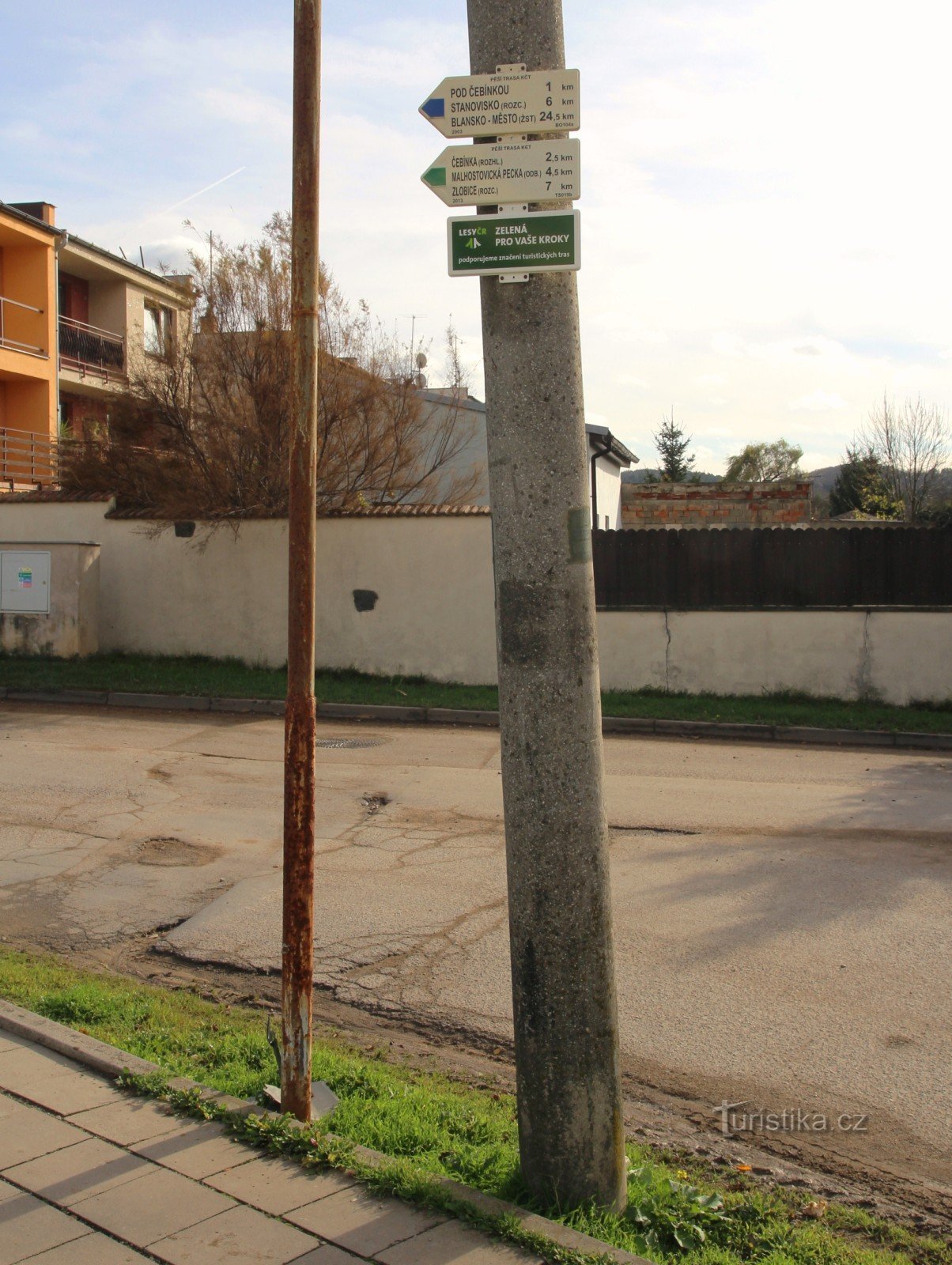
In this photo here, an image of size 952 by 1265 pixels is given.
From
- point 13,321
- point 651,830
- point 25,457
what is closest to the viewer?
point 651,830

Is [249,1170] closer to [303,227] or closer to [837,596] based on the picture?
[303,227]

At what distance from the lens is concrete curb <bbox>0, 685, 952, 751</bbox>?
1316 centimetres

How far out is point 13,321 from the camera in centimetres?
2934

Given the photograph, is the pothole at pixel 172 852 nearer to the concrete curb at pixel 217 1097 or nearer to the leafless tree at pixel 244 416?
the concrete curb at pixel 217 1097

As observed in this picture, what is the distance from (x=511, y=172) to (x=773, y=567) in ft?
42.7

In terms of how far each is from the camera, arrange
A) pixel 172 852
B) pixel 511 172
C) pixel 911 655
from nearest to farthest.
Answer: pixel 511 172 → pixel 172 852 → pixel 911 655

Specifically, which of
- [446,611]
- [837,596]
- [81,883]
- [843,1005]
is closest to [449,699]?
[446,611]

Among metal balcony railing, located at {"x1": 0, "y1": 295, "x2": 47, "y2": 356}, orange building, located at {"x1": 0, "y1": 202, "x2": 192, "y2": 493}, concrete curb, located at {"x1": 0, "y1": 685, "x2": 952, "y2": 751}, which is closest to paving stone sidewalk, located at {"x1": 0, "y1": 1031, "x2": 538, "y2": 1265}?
concrete curb, located at {"x1": 0, "y1": 685, "x2": 952, "y2": 751}

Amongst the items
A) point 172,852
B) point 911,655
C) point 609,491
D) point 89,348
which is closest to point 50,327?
point 89,348

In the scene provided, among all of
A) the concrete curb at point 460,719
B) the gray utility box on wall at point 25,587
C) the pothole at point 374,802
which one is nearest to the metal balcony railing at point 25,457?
the gray utility box on wall at point 25,587

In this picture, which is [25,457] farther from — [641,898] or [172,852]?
[641,898]

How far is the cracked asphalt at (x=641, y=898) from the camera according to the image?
463cm

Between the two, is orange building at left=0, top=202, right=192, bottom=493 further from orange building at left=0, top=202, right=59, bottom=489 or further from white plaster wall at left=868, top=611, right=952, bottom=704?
white plaster wall at left=868, top=611, right=952, bottom=704

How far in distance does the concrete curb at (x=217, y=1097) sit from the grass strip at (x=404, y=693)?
1009cm
